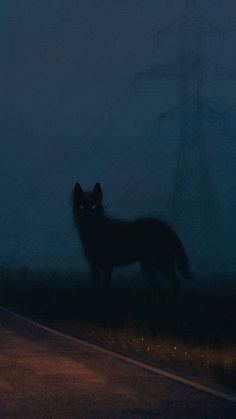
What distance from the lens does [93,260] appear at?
22562 millimetres

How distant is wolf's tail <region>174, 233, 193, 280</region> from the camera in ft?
75.7

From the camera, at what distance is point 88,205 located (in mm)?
22422

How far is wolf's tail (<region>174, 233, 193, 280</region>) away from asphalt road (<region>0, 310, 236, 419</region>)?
9.61 metres

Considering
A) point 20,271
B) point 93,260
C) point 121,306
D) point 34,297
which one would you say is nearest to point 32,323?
point 121,306

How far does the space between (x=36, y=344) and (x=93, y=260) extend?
829cm

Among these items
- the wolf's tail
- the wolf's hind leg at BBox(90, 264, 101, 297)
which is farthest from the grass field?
the wolf's tail

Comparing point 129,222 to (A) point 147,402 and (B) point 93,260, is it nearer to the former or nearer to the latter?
(B) point 93,260

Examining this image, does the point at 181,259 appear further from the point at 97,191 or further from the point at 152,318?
the point at 152,318

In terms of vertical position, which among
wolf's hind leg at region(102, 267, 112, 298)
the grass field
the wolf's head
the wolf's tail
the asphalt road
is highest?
the wolf's head

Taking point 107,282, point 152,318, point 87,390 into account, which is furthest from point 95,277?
point 87,390

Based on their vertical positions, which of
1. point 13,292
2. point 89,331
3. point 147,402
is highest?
point 13,292

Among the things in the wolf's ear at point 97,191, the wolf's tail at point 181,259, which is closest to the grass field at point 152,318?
the wolf's tail at point 181,259

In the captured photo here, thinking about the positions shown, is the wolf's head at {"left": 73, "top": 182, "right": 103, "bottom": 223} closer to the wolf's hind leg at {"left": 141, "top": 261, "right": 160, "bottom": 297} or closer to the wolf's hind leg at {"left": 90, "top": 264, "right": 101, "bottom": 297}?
the wolf's hind leg at {"left": 90, "top": 264, "right": 101, "bottom": 297}

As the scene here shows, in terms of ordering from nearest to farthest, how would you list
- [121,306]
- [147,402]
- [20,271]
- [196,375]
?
[147,402], [196,375], [121,306], [20,271]
